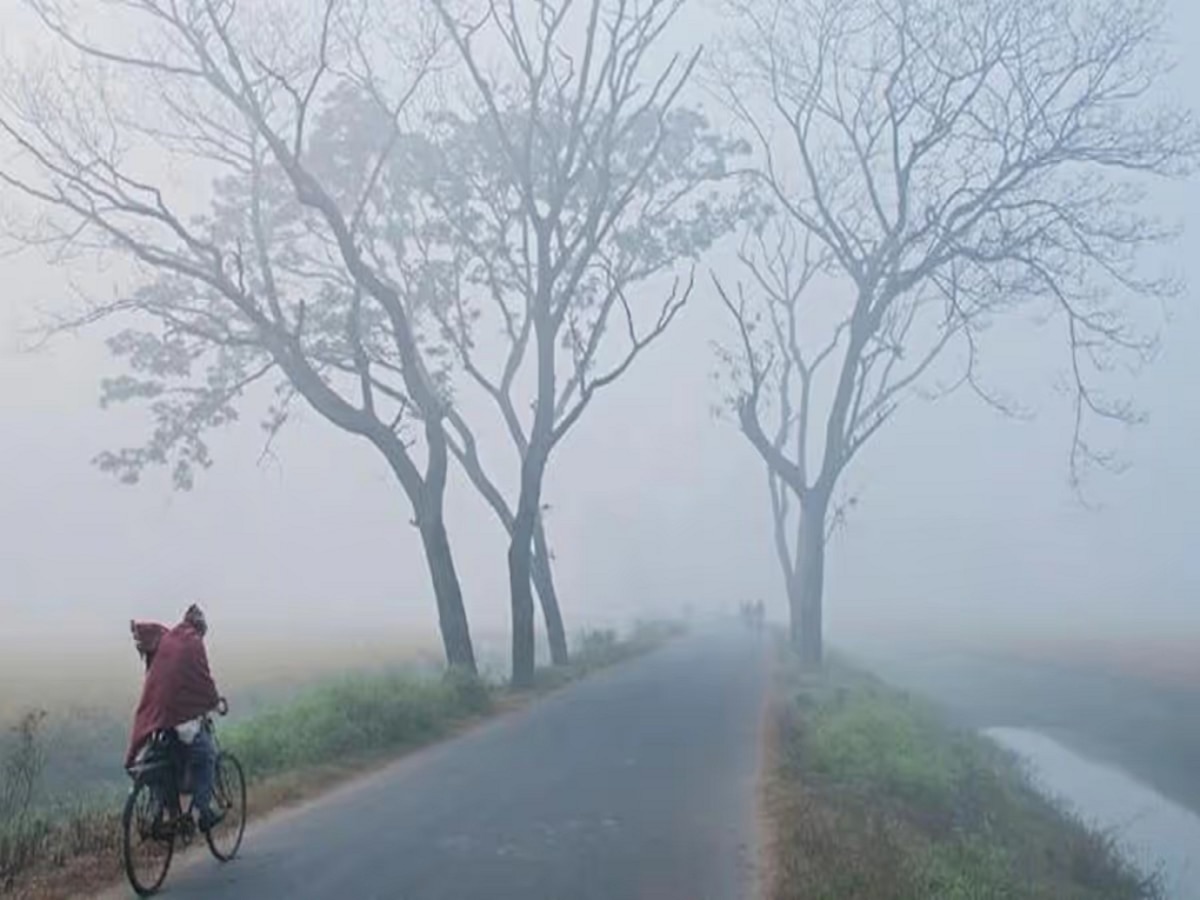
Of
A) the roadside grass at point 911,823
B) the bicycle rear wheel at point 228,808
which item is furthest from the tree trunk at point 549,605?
the bicycle rear wheel at point 228,808

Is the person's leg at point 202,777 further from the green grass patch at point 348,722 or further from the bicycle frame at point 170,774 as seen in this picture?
the green grass patch at point 348,722

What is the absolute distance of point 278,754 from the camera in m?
15.9

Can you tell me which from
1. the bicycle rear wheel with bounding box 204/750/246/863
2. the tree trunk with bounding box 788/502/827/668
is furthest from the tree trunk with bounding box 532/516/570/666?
the bicycle rear wheel with bounding box 204/750/246/863

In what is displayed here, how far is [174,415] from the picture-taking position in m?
27.5

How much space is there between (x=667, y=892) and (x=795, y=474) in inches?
916

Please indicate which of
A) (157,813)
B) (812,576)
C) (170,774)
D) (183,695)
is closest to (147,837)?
(157,813)

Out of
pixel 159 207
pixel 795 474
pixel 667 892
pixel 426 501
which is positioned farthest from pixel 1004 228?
pixel 667 892

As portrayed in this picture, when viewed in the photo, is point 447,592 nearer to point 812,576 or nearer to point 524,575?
point 524,575

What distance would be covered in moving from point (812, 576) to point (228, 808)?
23.5 meters

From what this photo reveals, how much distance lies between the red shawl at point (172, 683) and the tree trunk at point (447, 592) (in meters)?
13.9

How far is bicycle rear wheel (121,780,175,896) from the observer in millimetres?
9672

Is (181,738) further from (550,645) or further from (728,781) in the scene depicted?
(550,645)

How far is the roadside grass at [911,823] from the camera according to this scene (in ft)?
34.4

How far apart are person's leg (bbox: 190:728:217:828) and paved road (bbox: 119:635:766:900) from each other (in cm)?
48
